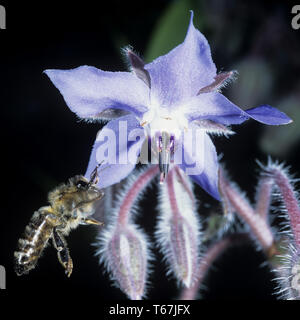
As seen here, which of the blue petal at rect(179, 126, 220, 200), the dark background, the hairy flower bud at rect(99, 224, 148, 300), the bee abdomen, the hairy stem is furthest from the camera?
the dark background

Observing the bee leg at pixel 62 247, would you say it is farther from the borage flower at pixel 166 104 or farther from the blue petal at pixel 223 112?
the blue petal at pixel 223 112

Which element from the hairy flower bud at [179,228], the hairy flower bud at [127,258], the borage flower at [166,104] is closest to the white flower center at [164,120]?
the borage flower at [166,104]

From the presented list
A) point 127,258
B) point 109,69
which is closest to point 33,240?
point 127,258

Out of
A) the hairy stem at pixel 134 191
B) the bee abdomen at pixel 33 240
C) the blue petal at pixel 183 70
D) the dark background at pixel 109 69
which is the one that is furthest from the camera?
the dark background at pixel 109 69

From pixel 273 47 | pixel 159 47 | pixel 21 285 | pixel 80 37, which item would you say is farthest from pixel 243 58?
pixel 21 285

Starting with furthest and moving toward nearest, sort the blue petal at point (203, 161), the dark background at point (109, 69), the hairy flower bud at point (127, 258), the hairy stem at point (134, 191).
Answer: the dark background at point (109, 69)
the hairy stem at point (134, 191)
the hairy flower bud at point (127, 258)
the blue petal at point (203, 161)

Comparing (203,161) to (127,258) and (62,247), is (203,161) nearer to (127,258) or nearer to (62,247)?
(127,258)

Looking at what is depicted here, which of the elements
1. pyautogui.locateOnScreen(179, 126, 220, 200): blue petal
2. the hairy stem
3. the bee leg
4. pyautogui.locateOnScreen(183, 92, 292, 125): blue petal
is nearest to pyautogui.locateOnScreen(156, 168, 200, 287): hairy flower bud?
the hairy stem

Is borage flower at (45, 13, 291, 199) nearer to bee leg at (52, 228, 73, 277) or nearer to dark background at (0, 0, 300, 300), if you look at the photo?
bee leg at (52, 228, 73, 277)
